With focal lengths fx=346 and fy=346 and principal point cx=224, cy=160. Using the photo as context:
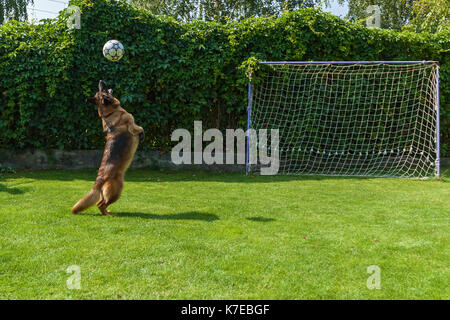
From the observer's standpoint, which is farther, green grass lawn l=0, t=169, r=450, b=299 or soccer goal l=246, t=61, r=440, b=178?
soccer goal l=246, t=61, r=440, b=178

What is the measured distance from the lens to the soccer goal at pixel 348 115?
8453 mm

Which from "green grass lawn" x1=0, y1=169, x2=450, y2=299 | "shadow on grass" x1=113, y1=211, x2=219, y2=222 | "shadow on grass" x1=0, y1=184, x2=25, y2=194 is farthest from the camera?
"shadow on grass" x1=0, y1=184, x2=25, y2=194

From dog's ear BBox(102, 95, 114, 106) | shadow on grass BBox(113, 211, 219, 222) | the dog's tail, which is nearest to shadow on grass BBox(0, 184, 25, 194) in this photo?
the dog's tail

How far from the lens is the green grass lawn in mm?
2309

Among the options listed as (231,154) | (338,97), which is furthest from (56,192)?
(338,97)

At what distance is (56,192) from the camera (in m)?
5.36

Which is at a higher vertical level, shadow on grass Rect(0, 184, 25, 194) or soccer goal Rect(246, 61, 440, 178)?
soccer goal Rect(246, 61, 440, 178)

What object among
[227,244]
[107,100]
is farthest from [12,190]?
[227,244]

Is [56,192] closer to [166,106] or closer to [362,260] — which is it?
[166,106]

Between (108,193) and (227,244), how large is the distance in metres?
1.74

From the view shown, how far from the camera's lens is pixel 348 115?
8.70m

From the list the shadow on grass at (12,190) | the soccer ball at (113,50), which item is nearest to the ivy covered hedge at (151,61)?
the soccer ball at (113,50)

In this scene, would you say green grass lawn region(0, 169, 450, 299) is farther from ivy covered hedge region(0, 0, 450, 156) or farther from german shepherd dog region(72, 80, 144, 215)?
ivy covered hedge region(0, 0, 450, 156)

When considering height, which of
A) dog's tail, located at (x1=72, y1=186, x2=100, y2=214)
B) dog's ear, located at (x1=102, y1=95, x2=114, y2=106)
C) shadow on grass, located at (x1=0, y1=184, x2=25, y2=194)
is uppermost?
dog's ear, located at (x1=102, y1=95, x2=114, y2=106)
